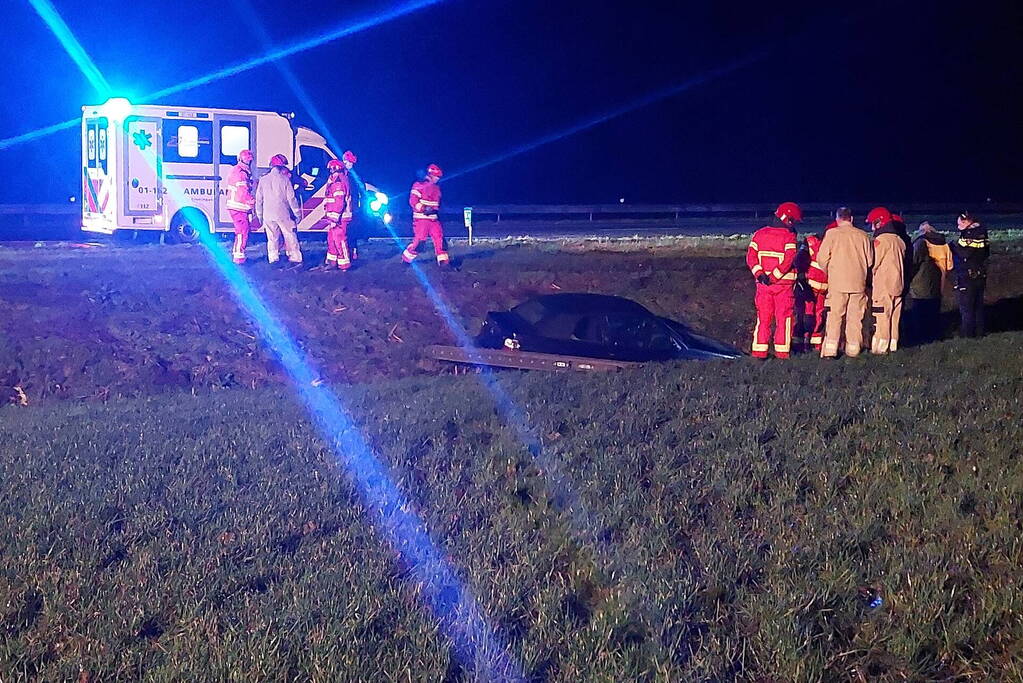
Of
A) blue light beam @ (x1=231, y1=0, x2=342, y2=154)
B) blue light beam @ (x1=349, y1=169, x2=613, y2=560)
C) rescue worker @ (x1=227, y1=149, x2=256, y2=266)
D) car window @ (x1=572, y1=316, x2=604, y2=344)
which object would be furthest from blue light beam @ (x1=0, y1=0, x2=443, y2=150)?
blue light beam @ (x1=349, y1=169, x2=613, y2=560)

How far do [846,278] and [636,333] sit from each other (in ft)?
7.59

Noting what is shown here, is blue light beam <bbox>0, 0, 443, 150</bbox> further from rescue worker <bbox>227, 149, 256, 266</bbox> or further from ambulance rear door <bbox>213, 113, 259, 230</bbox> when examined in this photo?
rescue worker <bbox>227, 149, 256, 266</bbox>

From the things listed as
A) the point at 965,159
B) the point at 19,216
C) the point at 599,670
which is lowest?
the point at 599,670

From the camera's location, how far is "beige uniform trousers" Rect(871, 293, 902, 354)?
11586 mm

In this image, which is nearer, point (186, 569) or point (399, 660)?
point (399, 660)

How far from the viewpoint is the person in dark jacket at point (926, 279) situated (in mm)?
13102

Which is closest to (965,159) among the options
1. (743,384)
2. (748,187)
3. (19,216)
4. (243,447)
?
(748,187)

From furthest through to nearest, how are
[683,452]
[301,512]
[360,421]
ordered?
1. [360,421]
2. [683,452]
3. [301,512]

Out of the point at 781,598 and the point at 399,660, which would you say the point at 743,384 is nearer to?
the point at 781,598

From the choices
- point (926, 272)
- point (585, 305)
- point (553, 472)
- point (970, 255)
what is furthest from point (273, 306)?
point (553, 472)

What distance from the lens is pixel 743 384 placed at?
28.2 feet

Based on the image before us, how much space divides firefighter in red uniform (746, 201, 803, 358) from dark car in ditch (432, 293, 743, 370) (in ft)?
1.78

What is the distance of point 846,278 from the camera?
11.2 metres

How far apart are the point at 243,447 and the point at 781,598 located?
3.72m
